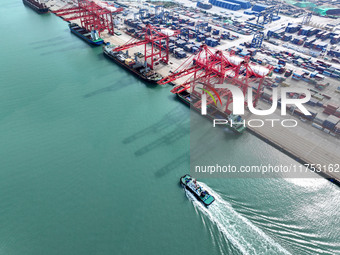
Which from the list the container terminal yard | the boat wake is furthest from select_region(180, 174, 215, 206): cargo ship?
the container terminal yard

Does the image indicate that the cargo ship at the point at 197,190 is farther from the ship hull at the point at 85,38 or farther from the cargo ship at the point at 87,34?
the cargo ship at the point at 87,34

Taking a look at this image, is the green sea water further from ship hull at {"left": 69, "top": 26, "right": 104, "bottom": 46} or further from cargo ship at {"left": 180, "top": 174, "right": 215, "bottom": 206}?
ship hull at {"left": 69, "top": 26, "right": 104, "bottom": 46}

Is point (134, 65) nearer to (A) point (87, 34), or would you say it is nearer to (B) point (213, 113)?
(B) point (213, 113)

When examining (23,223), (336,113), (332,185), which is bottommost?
(23,223)

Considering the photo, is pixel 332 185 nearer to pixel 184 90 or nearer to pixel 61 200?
pixel 184 90

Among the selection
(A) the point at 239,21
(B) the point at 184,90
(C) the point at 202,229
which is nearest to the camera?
(C) the point at 202,229

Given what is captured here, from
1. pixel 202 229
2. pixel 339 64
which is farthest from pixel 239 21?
pixel 202 229

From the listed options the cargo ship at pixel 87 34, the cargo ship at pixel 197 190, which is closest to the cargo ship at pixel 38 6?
the cargo ship at pixel 87 34
